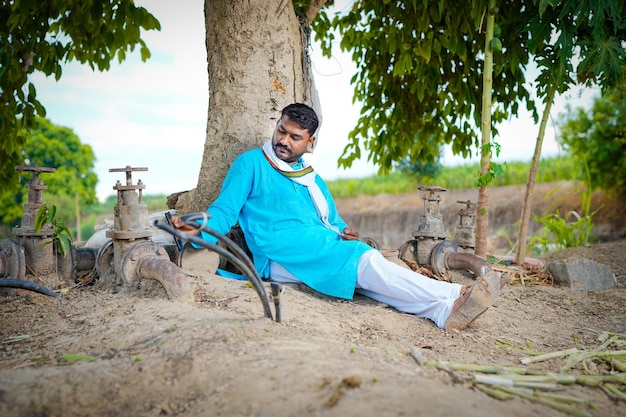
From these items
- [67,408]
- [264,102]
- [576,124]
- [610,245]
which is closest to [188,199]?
[264,102]

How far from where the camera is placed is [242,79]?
4.66m

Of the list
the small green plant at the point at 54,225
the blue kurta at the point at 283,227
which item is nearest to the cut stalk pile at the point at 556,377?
the blue kurta at the point at 283,227

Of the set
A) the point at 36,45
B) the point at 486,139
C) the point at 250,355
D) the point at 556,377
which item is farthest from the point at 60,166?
the point at 556,377

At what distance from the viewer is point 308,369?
2.21 m

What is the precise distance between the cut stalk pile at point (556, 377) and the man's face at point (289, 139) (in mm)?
1688

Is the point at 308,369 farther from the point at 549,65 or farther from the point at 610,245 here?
the point at 610,245

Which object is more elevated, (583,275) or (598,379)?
(583,275)

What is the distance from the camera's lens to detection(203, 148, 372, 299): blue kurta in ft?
12.1

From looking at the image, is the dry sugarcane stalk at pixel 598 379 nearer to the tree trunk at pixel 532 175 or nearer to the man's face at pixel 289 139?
the man's face at pixel 289 139

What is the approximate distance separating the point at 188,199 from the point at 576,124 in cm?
806

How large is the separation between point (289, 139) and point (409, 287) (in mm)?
1272

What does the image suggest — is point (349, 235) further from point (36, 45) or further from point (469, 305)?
point (36, 45)

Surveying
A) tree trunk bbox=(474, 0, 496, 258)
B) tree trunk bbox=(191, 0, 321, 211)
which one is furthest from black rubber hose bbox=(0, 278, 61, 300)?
tree trunk bbox=(474, 0, 496, 258)

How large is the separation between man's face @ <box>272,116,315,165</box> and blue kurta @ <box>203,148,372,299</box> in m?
0.13
